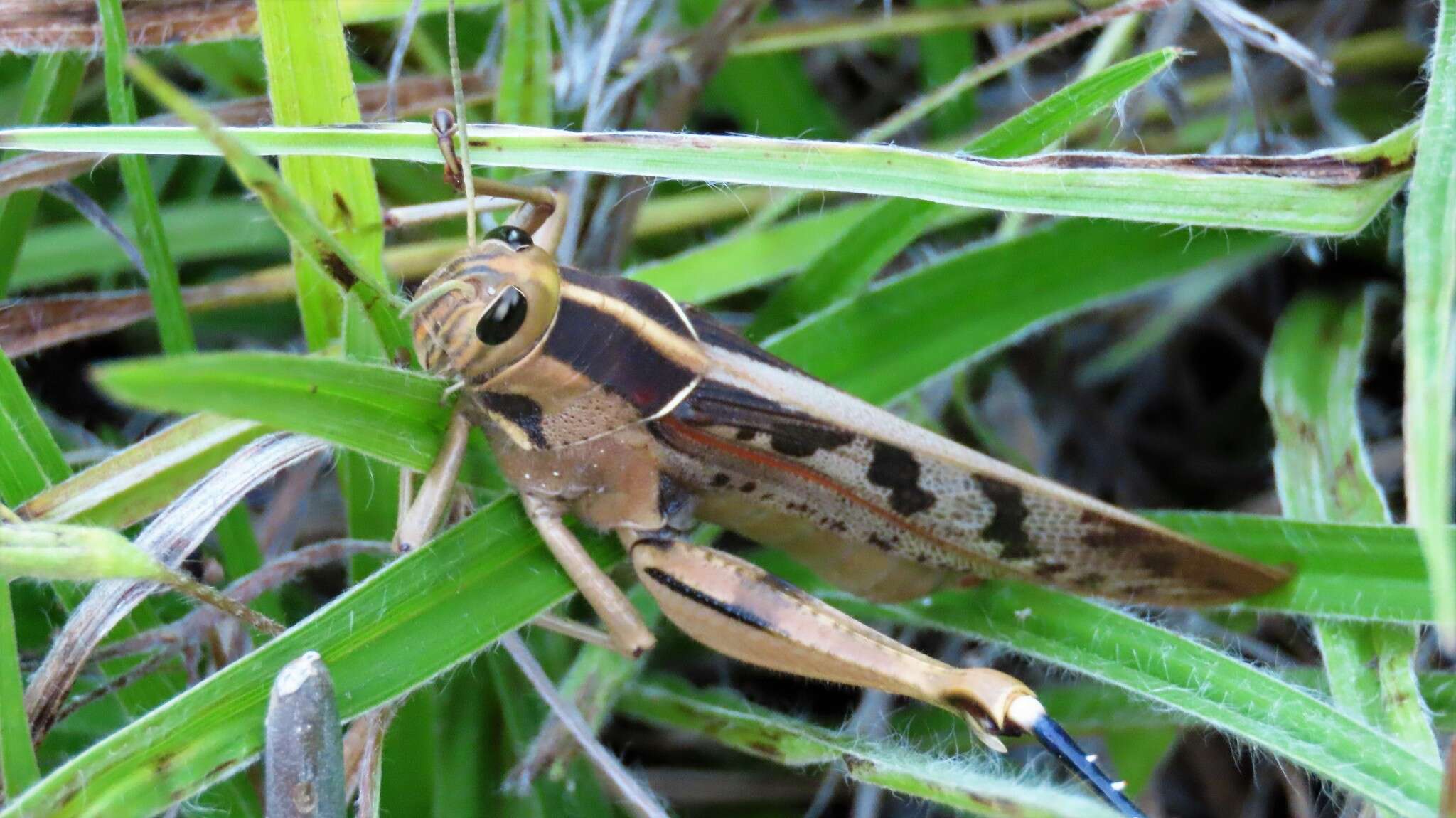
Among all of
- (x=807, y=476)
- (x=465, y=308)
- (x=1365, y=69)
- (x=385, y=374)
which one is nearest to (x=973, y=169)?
(x=807, y=476)

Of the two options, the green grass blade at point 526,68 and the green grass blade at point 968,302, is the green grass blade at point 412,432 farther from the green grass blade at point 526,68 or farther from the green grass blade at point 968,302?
the green grass blade at point 526,68

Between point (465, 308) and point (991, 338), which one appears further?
point (991, 338)

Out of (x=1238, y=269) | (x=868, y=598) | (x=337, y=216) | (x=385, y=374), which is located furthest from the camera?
(x=1238, y=269)

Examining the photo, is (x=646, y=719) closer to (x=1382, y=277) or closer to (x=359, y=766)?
(x=359, y=766)

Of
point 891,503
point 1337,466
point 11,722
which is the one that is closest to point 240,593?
point 11,722

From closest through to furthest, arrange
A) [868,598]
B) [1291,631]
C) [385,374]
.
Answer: [385,374] → [868,598] → [1291,631]

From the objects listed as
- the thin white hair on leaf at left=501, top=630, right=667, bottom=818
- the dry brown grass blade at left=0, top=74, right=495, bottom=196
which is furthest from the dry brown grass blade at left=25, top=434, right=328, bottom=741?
the dry brown grass blade at left=0, top=74, right=495, bottom=196

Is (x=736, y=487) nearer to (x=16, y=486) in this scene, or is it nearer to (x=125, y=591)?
(x=125, y=591)
